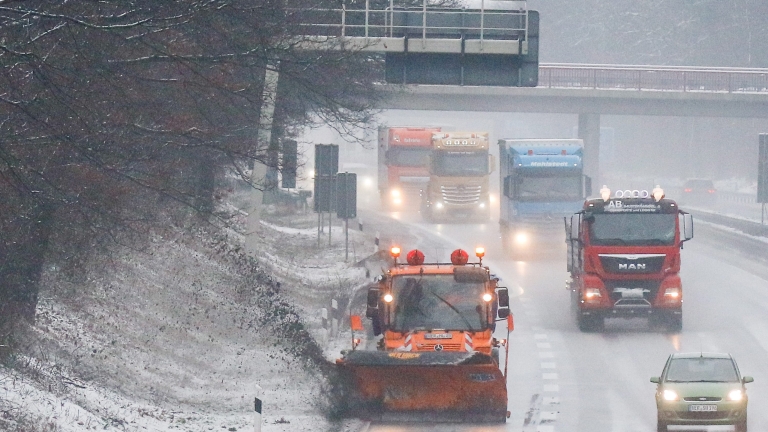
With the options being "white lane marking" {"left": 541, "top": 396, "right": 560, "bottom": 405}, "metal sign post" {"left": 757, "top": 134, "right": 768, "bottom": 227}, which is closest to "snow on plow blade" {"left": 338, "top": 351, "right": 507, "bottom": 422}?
"white lane marking" {"left": 541, "top": 396, "right": 560, "bottom": 405}

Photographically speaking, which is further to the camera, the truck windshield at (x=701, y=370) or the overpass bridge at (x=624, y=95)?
the overpass bridge at (x=624, y=95)

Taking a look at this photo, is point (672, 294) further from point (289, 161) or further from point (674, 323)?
point (289, 161)

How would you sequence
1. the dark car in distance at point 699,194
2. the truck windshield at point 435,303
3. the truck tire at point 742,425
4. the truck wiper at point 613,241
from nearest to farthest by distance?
the truck tire at point 742,425
the truck windshield at point 435,303
the truck wiper at point 613,241
the dark car in distance at point 699,194

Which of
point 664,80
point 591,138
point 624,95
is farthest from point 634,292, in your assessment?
point 591,138

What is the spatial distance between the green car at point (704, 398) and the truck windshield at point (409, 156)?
130 ft

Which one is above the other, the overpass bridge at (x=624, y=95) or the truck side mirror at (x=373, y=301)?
the overpass bridge at (x=624, y=95)

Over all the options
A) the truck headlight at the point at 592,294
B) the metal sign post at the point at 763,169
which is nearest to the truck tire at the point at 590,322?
the truck headlight at the point at 592,294

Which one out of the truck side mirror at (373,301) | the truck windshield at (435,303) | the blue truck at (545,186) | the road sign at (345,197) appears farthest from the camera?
the blue truck at (545,186)

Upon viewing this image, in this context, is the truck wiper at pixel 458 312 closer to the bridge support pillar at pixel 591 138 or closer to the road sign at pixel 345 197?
the road sign at pixel 345 197

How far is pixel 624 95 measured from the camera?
203 ft

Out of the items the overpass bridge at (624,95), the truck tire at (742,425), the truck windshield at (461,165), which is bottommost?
the truck tire at (742,425)

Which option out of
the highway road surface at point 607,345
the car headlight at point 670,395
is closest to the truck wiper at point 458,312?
the highway road surface at point 607,345

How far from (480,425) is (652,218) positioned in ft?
31.9

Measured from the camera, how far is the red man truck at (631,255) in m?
25.2
